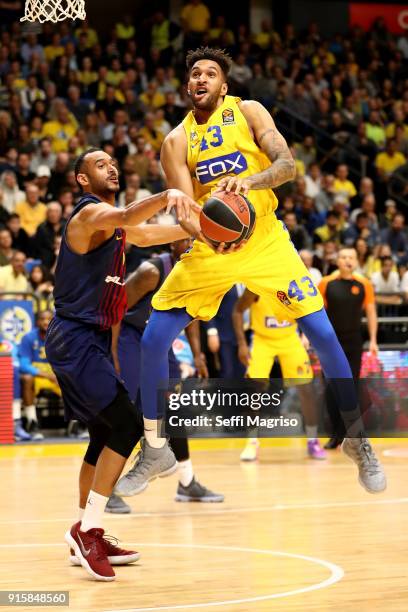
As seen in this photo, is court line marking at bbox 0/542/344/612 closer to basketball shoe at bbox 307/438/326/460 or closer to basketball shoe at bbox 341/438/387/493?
basketball shoe at bbox 341/438/387/493

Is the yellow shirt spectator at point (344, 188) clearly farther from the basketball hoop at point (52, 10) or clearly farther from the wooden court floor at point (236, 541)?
the basketball hoop at point (52, 10)

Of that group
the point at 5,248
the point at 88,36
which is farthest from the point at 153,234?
the point at 88,36

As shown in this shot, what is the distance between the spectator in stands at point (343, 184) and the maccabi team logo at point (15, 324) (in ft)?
22.8

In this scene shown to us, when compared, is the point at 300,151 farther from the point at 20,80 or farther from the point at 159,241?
the point at 159,241

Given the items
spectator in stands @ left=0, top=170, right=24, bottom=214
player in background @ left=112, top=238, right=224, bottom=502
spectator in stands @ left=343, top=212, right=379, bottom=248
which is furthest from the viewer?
spectator in stands @ left=343, top=212, right=379, bottom=248

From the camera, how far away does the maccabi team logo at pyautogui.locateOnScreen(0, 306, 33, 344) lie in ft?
42.1

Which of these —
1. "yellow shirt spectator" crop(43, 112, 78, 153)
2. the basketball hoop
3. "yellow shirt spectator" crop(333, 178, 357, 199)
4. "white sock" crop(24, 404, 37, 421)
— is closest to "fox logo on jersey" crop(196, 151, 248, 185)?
the basketball hoop

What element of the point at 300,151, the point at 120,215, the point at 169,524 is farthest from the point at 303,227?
the point at 120,215

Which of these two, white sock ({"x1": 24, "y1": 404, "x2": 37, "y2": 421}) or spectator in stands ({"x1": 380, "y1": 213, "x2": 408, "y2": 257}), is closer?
white sock ({"x1": 24, "y1": 404, "x2": 37, "y2": 421})

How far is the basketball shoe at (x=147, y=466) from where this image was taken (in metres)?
6.87

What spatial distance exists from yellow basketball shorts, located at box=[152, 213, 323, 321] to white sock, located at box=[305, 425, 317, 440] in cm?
523

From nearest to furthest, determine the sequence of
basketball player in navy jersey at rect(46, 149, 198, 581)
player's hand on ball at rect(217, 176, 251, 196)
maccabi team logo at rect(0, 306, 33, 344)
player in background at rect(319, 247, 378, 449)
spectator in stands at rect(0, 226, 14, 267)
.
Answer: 1. player's hand on ball at rect(217, 176, 251, 196)
2. basketball player in navy jersey at rect(46, 149, 198, 581)
3. player in background at rect(319, 247, 378, 449)
4. maccabi team logo at rect(0, 306, 33, 344)
5. spectator in stands at rect(0, 226, 14, 267)

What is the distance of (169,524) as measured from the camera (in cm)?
779

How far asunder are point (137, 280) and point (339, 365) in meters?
2.49
